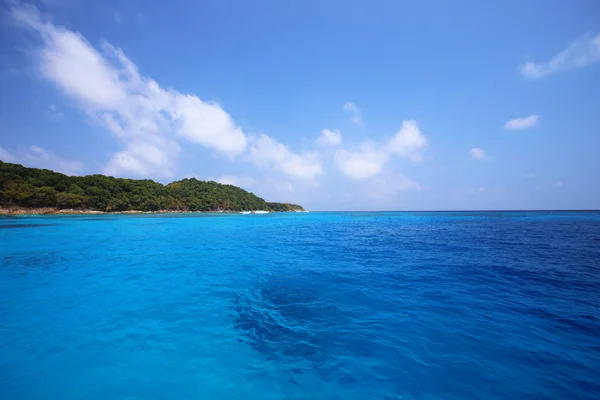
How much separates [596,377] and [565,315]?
11.8 feet

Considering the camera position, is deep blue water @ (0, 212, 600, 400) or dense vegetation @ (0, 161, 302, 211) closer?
deep blue water @ (0, 212, 600, 400)

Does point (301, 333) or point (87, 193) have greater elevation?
point (87, 193)

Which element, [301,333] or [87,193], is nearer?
[301,333]

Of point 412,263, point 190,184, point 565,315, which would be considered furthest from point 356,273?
point 190,184

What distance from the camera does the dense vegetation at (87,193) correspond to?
2354 inches

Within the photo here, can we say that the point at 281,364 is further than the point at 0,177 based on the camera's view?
No

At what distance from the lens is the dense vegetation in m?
59.8

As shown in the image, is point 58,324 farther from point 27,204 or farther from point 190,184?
point 190,184

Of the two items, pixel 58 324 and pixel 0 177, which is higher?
pixel 0 177

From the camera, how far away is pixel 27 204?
201ft

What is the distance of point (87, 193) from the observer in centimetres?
7494

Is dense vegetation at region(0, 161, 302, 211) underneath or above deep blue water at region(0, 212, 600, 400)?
above

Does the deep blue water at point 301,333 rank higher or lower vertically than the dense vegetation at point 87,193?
lower

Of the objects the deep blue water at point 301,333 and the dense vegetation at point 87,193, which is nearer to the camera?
the deep blue water at point 301,333
